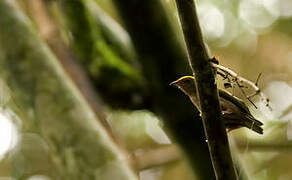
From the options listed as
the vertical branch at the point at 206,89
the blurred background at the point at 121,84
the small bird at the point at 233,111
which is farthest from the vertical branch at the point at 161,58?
the vertical branch at the point at 206,89

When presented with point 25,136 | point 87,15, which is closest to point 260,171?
point 87,15

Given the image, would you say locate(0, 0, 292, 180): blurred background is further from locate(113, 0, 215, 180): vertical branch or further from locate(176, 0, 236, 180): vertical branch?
locate(176, 0, 236, 180): vertical branch

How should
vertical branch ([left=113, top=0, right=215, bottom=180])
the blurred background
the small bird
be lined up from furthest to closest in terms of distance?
vertical branch ([left=113, top=0, right=215, bottom=180]) < the blurred background < the small bird

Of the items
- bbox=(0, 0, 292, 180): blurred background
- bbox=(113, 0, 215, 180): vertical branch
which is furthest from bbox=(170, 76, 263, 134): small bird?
bbox=(113, 0, 215, 180): vertical branch

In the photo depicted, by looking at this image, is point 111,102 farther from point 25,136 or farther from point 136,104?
point 25,136

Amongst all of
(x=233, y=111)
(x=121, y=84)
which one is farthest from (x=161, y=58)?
(x=233, y=111)
